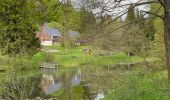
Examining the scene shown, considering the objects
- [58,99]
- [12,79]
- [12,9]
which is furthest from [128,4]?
[12,9]

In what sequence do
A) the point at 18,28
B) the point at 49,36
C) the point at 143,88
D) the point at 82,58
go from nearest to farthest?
the point at 143,88 < the point at 18,28 < the point at 82,58 < the point at 49,36

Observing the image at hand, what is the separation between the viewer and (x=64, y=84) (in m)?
30.7

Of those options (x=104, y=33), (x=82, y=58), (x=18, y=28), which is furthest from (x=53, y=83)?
(x=104, y=33)

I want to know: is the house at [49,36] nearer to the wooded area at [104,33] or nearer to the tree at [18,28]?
the wooded area at [104,33]


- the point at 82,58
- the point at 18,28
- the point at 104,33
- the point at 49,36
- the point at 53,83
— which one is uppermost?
the point at 18,28

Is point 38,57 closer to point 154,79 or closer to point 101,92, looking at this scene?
point 101,92

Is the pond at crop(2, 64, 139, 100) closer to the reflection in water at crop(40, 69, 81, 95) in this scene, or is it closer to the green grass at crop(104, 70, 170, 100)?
the reflection in water at crop(40, 69, 81, 95)

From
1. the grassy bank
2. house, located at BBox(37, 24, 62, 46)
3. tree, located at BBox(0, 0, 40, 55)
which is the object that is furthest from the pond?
house, located at BBox(37, 24, 62, 46)

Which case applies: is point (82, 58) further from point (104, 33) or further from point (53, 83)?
point (104, 33)

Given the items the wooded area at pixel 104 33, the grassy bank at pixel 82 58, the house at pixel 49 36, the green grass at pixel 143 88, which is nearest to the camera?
the wooded area at pixel 104 33

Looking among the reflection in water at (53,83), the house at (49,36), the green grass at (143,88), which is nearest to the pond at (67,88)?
the reflection in water at (53,83)

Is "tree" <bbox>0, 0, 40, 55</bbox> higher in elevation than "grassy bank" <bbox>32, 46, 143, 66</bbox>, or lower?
higher

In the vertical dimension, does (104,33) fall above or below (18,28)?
below

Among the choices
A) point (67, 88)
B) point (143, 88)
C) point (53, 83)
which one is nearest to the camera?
point (143, 88)
